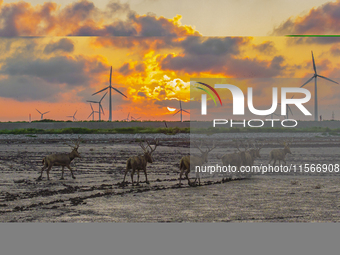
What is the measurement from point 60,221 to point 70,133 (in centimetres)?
6000

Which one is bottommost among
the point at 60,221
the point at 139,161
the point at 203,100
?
the point at 60,221

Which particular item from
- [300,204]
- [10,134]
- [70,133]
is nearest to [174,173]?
[300,204]

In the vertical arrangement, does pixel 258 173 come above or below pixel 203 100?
below

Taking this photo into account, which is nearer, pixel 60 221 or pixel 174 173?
pixel 60 221

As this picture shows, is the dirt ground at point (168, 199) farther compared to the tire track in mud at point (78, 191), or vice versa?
the tire track in mud at point (78, 191)

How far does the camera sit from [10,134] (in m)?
69.6

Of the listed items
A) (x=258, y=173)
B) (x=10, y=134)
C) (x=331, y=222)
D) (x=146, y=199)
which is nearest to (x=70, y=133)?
(x=10, y=134)

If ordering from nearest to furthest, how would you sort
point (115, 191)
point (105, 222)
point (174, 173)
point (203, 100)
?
point (105, 222)
point (115, 191)
point (203, 100)
point (174, 173)

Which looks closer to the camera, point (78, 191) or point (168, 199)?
point (168, 199)

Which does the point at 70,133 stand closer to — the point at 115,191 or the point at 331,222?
the point at 115,191

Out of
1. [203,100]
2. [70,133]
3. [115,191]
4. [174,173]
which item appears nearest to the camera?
[115,191]

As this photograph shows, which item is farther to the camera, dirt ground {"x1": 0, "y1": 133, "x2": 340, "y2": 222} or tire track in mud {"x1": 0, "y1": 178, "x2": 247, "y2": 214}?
tire track in mud {"x1": 0, "y1": 178, "x2": 247, "y2": 214}

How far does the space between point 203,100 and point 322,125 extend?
6168 cm

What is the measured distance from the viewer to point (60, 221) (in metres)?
10.6
